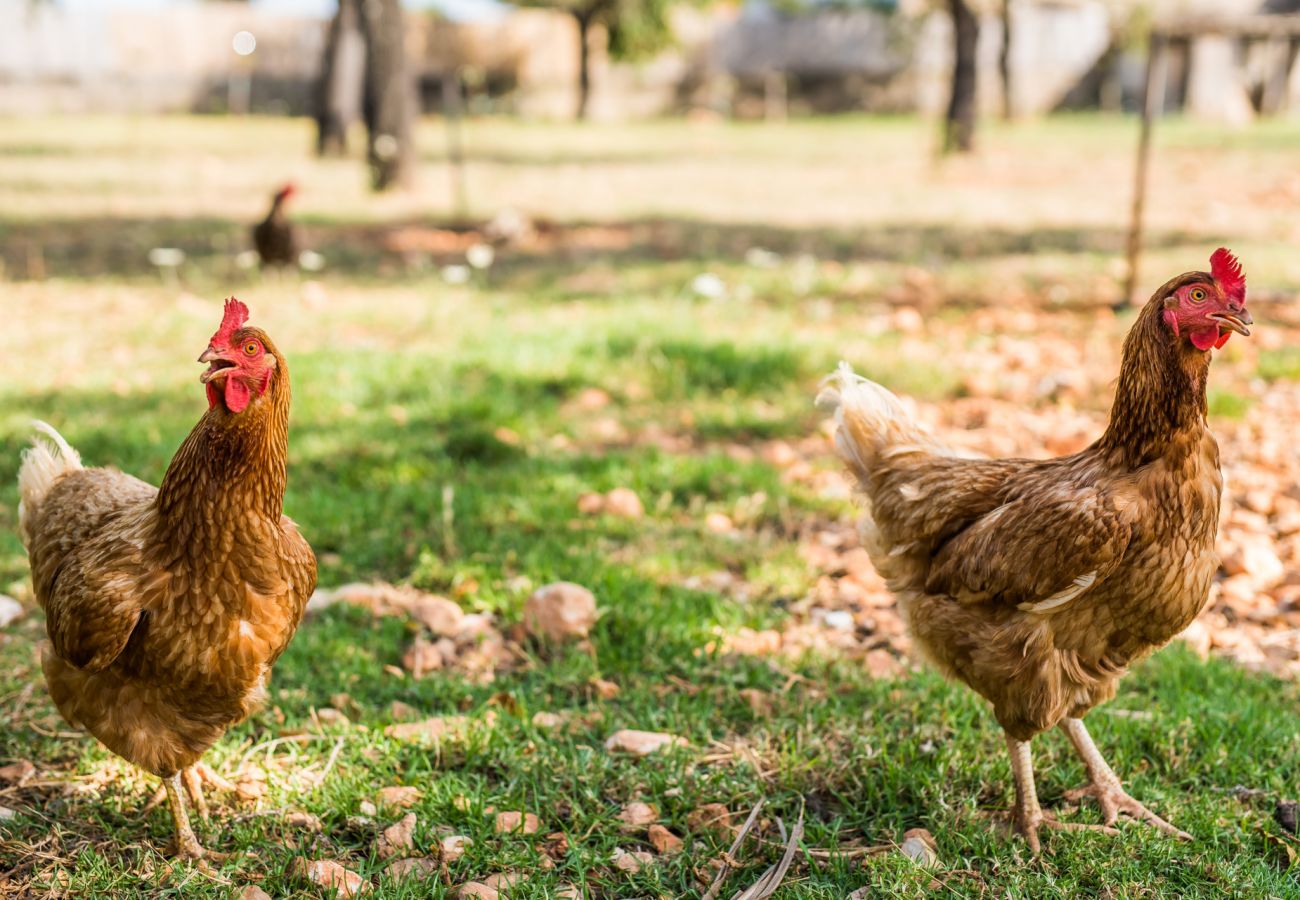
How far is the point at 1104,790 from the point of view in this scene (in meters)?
3.24

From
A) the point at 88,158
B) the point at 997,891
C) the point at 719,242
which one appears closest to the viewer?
the point at 997,891

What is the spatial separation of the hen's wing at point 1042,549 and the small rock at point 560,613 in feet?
4.80

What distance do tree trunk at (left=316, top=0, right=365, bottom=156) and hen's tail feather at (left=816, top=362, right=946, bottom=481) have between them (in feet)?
61.4


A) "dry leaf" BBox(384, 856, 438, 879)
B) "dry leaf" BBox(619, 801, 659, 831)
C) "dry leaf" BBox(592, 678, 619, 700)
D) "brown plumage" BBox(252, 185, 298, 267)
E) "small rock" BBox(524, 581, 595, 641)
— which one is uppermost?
"brown plumage" BBox(252, 185, 298, 267)

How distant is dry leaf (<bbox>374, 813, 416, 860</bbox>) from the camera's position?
309 centimetres

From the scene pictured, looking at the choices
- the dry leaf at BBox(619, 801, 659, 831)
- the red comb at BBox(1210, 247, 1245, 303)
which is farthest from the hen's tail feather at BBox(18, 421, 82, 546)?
the red comb at BBox(1210, 247, 1245, 303)

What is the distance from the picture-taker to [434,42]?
40281 millimetres

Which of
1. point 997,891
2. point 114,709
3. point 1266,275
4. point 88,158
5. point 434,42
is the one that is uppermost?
point 434,42

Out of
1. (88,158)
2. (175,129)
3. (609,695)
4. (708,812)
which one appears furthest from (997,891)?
(175,129)

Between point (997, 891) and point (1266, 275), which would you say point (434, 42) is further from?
point (997, 891)

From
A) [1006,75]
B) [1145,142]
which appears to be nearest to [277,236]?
[1145,142]

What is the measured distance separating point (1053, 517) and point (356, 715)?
2.36 meters

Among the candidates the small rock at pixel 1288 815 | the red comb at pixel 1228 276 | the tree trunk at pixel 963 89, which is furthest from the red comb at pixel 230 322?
the tree trunk at pixel 963 89

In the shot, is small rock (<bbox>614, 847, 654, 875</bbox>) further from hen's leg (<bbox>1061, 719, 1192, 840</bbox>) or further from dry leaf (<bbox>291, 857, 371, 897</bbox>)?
hen's leg (<bbox>1061, 719, 1192, 840</bbox>)
